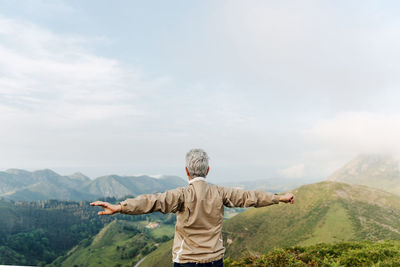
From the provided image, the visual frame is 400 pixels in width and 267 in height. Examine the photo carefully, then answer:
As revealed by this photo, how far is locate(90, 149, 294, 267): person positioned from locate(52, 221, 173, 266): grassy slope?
290 ft

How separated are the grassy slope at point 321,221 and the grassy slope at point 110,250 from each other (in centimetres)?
3841

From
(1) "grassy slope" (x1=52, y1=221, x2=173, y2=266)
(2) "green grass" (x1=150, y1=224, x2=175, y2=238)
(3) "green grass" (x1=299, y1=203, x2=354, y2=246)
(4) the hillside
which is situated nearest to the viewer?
(3) "green grass" (x1=299, y1=203, x2=354, y2=246)

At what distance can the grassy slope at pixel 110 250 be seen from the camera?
→ 83188 millimetres

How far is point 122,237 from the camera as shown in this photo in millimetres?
104062

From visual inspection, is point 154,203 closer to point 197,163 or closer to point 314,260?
point 197,163

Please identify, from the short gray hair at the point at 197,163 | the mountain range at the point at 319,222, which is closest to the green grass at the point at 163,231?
the mountain range at the point at 319,222

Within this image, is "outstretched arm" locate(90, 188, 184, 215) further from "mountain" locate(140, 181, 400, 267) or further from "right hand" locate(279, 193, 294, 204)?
"mountain" locate(140, 181, 400, 267)

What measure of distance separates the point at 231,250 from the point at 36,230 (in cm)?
9609

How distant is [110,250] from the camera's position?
9156cm

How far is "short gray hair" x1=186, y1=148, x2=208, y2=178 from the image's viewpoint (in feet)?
9.18

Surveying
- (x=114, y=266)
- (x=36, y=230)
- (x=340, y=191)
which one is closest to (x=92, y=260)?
(x=114, y=266)

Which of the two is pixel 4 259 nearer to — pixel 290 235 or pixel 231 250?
pixel 231 250

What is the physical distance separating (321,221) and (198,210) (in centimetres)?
7013

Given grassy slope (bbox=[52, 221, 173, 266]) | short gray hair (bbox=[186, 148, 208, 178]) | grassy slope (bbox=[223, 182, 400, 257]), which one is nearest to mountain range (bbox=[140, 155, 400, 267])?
grassy slope (bbox=[223, 182, 400, 257])
